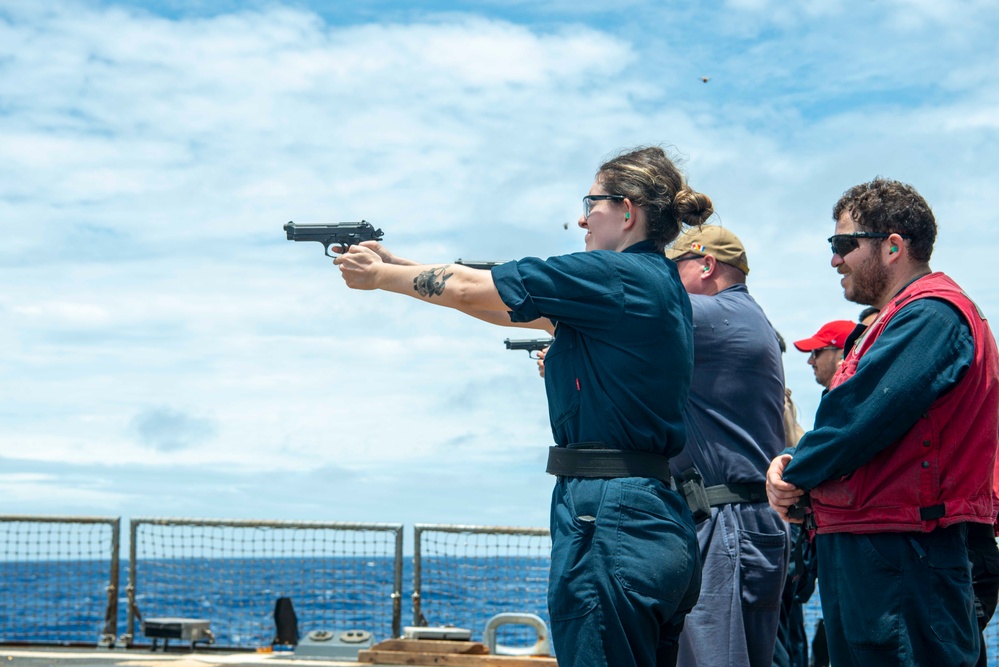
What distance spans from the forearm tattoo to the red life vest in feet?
4.09

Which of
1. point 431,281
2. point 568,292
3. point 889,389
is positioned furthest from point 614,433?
point 889,389

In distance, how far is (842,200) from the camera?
3.75 metres

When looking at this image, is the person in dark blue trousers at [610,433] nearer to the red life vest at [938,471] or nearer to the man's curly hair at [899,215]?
the red life vest at [938,471]

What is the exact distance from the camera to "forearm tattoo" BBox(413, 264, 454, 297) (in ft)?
10.5

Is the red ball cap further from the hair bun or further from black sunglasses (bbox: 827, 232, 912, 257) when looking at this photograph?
the hair bun

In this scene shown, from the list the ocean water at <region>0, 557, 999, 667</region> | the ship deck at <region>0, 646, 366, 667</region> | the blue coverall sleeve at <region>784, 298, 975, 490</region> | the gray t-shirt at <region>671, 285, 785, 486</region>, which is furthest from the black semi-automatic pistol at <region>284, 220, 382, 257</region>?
the ocean water at <region>0, 557, 999, 667</region>

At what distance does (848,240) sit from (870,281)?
0.15 m

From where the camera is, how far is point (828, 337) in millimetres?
5961

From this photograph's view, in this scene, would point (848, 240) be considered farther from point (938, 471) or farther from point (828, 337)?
point (828, 337)

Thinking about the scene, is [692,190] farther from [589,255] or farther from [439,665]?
[439,665]

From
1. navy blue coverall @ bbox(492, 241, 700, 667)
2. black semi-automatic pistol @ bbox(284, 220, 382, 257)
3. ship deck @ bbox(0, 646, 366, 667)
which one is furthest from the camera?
ship deck @ bbox(0, 646, 366, 667)

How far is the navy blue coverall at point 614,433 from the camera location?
2.88 meters

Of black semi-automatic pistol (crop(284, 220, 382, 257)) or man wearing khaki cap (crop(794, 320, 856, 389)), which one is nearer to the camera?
black semi-automatic pistol (crop(284, 220, 382, 257))

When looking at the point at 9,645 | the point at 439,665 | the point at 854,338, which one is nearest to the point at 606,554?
the point at 854,338
